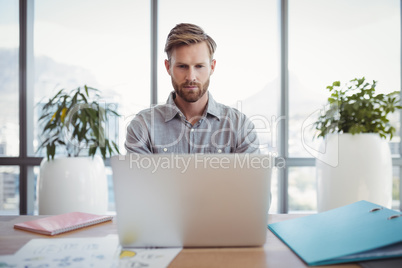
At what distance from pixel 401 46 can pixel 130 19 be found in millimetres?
2838

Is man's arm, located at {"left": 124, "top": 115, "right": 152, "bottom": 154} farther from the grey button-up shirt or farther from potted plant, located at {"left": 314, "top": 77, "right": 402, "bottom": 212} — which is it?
potted plant, located at {"left": 314, "top": 77, "right": 402, "bottom": 212}

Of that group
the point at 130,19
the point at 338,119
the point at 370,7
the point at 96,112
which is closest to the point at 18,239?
the point at 96,112

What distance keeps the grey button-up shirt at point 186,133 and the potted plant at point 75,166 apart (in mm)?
1028

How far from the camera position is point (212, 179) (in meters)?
0.79

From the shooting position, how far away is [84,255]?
781 millimetres

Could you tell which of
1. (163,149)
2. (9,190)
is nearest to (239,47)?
(163,149)

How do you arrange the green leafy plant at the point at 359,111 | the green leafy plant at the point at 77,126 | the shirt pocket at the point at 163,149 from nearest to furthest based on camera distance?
the shirt pocket at the point at 163,149 < the green leafy plant at the point at 359,111 < the green leafy plant at the point at 77,126

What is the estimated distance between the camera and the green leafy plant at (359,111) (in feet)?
8.90

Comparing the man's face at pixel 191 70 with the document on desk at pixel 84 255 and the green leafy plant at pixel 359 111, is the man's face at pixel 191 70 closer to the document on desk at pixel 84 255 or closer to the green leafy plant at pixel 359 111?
the document on desk at pixel 84 255

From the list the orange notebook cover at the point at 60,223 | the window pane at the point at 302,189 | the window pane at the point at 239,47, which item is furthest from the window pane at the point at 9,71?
the window pane at the point at 302,189

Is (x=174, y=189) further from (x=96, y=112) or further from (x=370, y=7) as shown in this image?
(x=370, y=7)

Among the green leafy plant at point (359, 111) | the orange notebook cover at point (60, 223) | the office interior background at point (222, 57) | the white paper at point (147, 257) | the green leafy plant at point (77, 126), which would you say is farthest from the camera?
the office interior background at point (222, 57)

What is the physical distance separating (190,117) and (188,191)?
4.19ft

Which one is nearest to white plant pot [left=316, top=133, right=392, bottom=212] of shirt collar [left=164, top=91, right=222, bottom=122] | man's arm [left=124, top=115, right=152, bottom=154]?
shirt collar [left=164, top=91, right=222, bottom=122]
